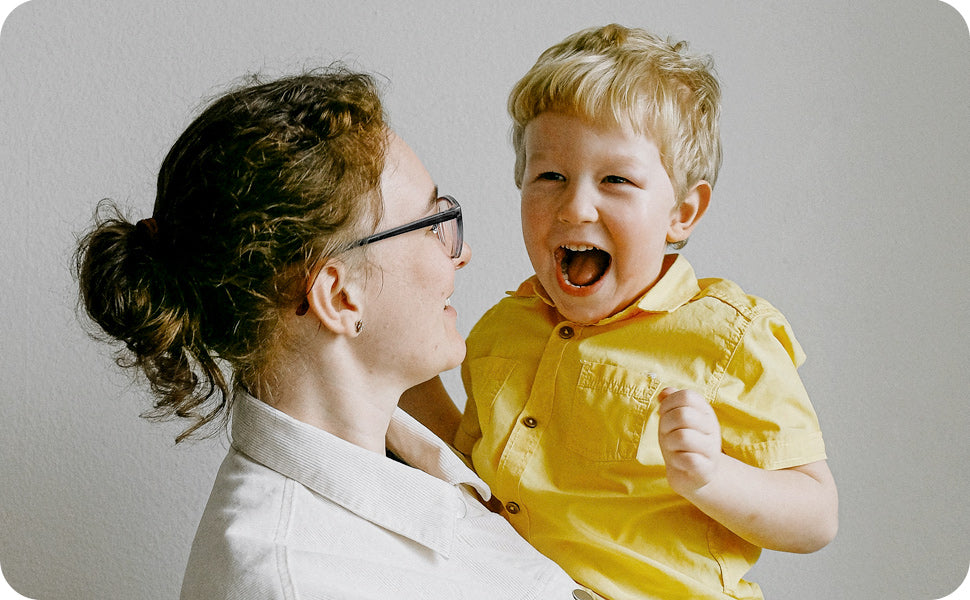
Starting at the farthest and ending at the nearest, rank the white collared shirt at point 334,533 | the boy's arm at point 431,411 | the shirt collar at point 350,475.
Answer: the boy's arm at point 431,411 < the shirt collar at point 350,475 < the white collared shirt at point 334,533

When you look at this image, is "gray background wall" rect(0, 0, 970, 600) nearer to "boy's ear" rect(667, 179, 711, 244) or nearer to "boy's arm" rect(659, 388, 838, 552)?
"boy's ear" rect(667, 179, 711, 244)

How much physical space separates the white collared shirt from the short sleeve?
1.08 ft

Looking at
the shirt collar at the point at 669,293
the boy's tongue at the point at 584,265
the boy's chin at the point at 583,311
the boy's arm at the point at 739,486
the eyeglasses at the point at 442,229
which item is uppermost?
the eyeglasses at the point at 442,229

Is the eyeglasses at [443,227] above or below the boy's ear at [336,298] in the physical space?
above

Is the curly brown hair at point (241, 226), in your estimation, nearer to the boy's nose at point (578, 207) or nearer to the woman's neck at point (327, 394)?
the woman's neck at point (327, 394)

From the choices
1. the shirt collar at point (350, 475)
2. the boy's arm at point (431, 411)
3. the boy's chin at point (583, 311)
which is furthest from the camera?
the boy's arm at point (431, 411)

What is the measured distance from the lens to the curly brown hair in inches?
43.2

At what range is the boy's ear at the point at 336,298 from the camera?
1.15 m

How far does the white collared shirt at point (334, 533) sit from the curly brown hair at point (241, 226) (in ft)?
0.42

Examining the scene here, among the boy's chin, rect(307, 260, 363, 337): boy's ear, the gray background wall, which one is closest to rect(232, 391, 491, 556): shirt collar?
rect(307, 260, 363, 337): boy's ear

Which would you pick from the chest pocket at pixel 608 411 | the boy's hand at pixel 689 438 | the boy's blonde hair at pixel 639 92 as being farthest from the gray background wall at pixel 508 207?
the boy's hand at pixel 689 438

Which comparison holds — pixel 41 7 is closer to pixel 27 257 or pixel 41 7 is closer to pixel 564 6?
pixel 27 257

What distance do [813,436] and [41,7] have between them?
1579 millimetres

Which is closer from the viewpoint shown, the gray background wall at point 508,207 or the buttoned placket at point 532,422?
the buttoned placket at point 532,422
